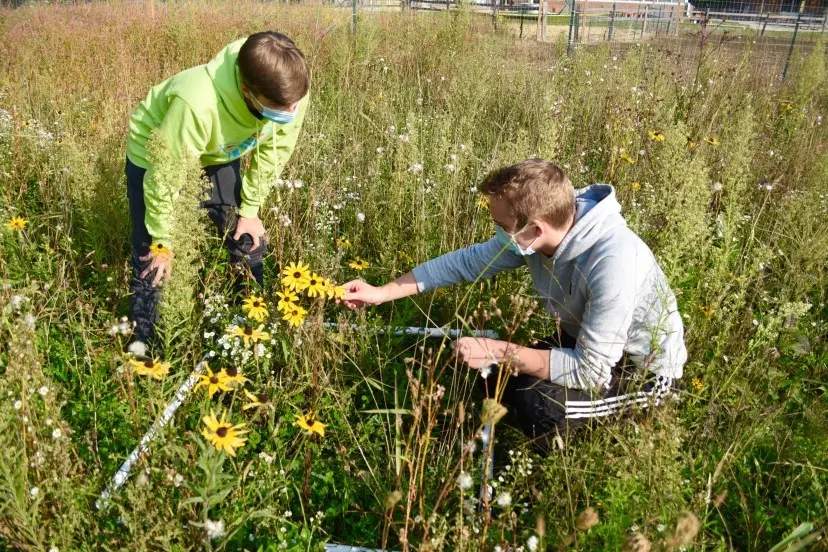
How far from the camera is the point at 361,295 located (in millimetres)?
2398

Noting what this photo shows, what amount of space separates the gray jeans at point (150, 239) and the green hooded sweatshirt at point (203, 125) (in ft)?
0.36

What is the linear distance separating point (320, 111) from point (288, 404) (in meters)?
3.22

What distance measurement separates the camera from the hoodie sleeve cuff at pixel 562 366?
2139mm

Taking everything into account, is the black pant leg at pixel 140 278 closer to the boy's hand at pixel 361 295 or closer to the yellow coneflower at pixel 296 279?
the yellow coneflower at pixel 296 279

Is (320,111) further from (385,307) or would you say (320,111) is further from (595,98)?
(385,307)

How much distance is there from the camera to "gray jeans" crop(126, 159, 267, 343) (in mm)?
2459

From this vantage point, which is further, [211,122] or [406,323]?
[406,323]

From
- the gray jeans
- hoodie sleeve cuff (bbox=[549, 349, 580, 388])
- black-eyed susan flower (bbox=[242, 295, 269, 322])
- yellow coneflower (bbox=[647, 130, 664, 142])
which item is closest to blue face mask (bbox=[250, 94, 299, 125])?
the gray jeans

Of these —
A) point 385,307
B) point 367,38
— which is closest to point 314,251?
point 385,307

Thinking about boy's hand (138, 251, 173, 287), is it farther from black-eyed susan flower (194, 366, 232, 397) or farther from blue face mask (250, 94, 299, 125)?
blue face mask (250, 94, 299, 125)

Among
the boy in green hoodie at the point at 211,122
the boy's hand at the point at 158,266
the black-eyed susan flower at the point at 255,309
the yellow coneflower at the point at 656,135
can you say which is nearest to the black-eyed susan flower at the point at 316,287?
the black-eyed susan flower at the point at 255,309

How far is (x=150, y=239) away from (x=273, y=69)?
94 centimetres

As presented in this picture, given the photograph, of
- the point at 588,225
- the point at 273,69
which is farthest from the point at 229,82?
the point at 588,225

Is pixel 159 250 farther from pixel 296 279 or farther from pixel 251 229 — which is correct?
pixel 251 229
